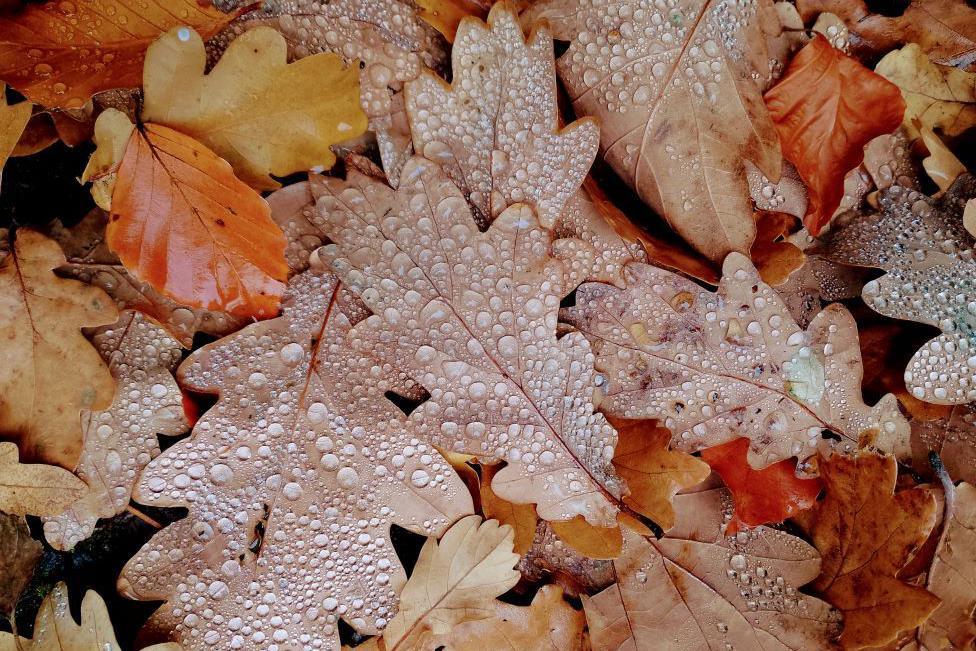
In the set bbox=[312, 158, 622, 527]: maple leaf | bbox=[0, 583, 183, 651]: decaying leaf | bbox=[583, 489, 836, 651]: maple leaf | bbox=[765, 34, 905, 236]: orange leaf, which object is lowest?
bbox=[0, 583, 183, 651]: decaying leaf

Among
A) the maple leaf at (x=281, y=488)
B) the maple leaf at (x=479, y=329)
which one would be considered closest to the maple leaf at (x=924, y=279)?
the maple leaf at (x=479, y=329)

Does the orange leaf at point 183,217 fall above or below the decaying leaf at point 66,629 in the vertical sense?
above

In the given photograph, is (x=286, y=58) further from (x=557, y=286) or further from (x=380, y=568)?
(x=380, y=568)

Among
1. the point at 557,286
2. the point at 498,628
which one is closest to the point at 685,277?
the point at 557,286

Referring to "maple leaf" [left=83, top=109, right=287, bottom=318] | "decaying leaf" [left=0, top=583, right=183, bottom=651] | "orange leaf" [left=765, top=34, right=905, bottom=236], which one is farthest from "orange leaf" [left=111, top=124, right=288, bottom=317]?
"orange leaf" [left=765, top=34, right=905, bottom=236]

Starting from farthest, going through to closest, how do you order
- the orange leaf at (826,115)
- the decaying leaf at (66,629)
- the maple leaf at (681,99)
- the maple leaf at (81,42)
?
the orange leaf at (826,115) < the maple leaf at (681,99) < the decaying leaf at (66,629) < the maple leaf at (81,42)

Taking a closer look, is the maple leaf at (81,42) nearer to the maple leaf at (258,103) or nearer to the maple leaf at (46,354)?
the maple leaf at (258,103)

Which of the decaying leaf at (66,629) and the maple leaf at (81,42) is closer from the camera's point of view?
the maple leaf at (81,42)

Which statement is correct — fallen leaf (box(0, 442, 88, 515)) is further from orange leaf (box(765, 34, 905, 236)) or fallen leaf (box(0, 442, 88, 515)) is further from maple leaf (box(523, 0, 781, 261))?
orange leaf (box(765, 34, 905, 236))
